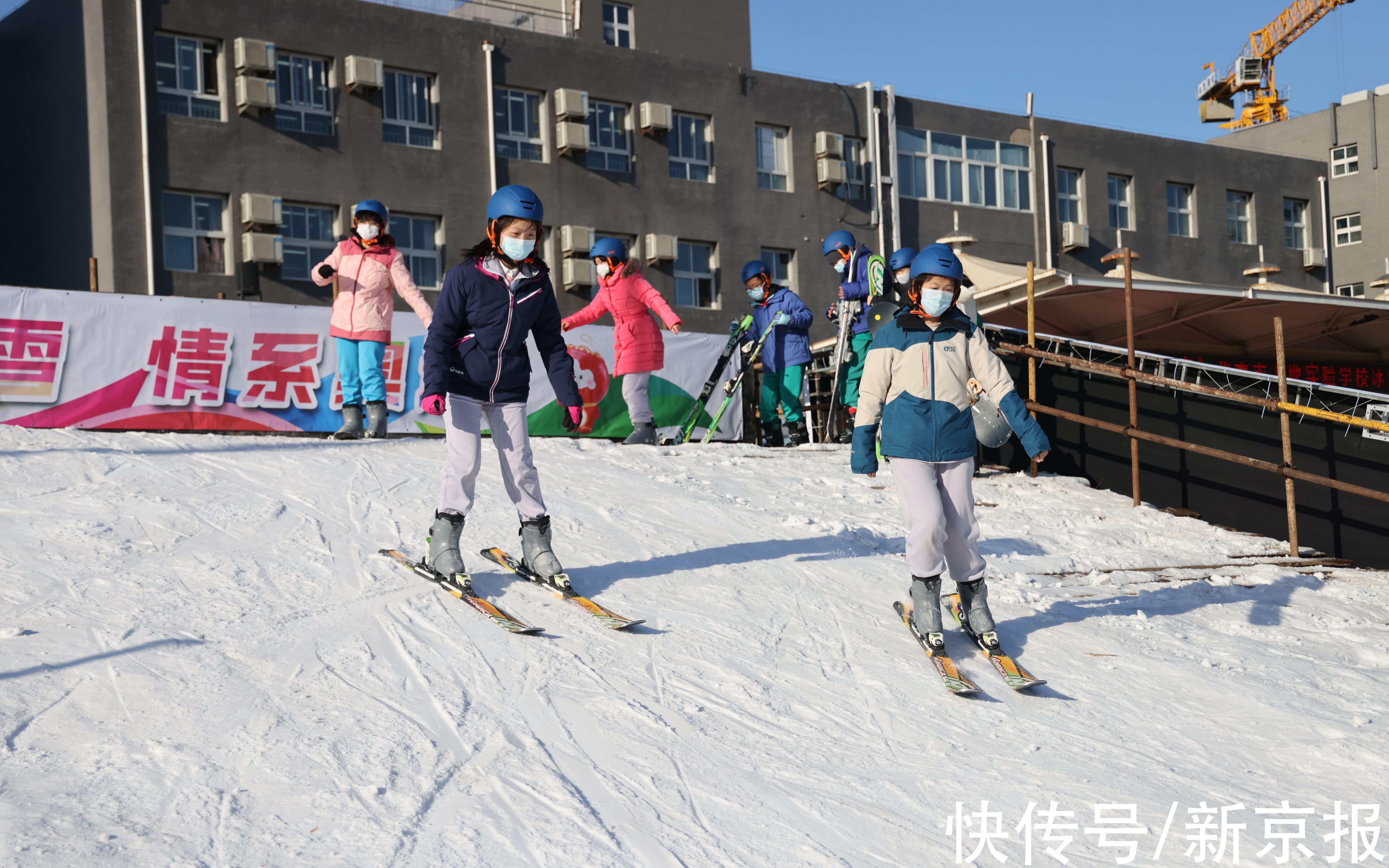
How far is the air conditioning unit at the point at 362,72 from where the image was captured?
2388 cm

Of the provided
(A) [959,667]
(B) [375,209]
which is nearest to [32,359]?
(B) [375,209]

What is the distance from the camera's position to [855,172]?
101 feet

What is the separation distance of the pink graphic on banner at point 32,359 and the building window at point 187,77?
12776mm

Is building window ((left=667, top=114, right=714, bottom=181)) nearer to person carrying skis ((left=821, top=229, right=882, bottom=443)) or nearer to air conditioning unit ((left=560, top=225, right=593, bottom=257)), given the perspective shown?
air conditioning unit ((left=560, top=225, right=593, bottom=257))

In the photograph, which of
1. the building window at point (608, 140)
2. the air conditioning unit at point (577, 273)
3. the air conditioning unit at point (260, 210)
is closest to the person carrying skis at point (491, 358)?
the air conditioning unit at point (260, 210)

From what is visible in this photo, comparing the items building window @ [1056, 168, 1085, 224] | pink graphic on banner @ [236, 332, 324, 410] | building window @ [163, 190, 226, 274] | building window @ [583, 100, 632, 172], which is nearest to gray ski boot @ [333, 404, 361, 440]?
pink graphic on banner @ [236, 332, 324, 410]

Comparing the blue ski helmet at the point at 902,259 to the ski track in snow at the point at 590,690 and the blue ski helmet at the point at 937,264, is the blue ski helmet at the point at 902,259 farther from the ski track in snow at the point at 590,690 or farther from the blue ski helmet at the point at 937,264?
the blue ski helmet at the point at 937,264

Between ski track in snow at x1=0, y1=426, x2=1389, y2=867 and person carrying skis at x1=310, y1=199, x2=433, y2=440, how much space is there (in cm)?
219

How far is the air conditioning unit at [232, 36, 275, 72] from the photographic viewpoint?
74.1 ft

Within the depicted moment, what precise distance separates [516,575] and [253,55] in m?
19.1

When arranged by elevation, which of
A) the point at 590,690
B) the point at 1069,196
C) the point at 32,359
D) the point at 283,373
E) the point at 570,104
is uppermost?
the point at 570,104

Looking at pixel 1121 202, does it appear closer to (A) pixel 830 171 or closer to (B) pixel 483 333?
(A) pixel 830 171

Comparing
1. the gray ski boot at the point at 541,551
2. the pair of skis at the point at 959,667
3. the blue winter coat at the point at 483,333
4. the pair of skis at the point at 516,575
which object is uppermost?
the blue winter coat at the point at 483,333

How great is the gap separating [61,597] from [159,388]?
6.45 m
